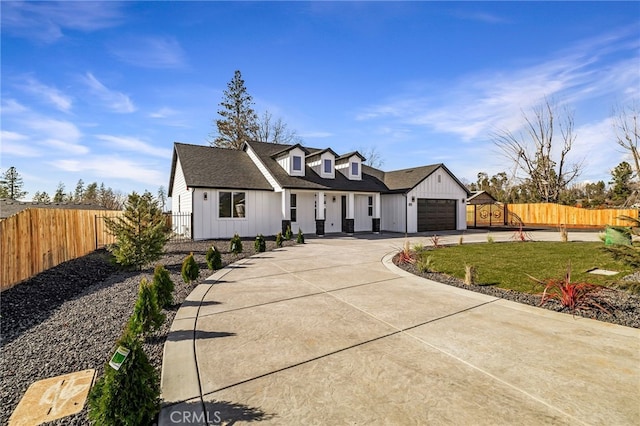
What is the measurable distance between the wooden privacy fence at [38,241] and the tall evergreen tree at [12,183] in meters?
50.3

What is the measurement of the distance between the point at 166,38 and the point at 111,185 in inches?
2071

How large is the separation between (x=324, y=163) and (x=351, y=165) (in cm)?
228

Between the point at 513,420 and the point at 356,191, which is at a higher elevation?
the point at 356,191

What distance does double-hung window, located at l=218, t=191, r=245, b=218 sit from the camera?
15873 millimetres

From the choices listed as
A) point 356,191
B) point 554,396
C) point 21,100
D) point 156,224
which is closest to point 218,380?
point 554,396

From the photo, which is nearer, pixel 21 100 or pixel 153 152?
pixel 21 100

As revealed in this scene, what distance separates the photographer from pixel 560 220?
26422mm

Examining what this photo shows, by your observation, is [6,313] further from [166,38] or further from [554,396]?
[166,38]

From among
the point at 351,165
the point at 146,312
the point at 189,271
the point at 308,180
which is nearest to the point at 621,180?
the point at 351,165

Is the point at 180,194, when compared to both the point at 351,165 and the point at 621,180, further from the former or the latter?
the point at 621,180

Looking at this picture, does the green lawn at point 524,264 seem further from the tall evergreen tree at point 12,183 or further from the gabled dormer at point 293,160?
the tall evergreen tree at point 12,183

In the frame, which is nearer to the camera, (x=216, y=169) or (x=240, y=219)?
(x=240, y=219)

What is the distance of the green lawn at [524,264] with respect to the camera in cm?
637

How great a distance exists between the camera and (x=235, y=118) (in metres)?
34.6
